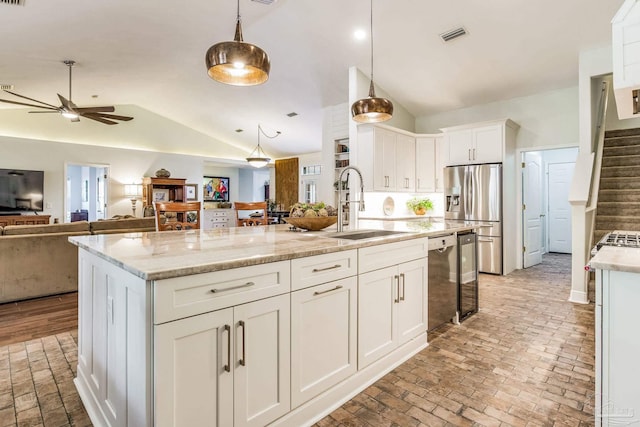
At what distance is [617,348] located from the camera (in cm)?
137

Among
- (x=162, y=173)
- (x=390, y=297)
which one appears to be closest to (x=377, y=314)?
(x=390, y=297)

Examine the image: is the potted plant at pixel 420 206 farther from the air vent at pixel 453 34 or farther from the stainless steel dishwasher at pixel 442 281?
the stainless steel dishwasher at pixel 442 281

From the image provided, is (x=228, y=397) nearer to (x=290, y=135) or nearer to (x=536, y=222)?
(x=536, y=222)

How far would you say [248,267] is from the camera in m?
1.46

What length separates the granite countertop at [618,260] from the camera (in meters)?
1.31

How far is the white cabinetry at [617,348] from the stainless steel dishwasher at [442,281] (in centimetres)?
136

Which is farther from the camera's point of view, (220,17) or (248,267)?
(220,17)

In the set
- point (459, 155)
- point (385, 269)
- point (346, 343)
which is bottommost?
point (346, 343)

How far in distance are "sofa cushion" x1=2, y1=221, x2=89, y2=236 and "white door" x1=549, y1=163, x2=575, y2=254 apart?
30.1 feet

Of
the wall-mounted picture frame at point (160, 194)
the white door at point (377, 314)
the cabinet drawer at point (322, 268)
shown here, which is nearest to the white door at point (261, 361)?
the cabinet drawer at point (322, 268)

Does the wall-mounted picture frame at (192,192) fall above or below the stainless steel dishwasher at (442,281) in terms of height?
above

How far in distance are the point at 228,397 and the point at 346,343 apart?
801 millimetres

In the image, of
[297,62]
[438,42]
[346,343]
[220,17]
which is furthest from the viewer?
[297,62]

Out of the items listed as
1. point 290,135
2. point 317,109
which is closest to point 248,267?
point 317,109
